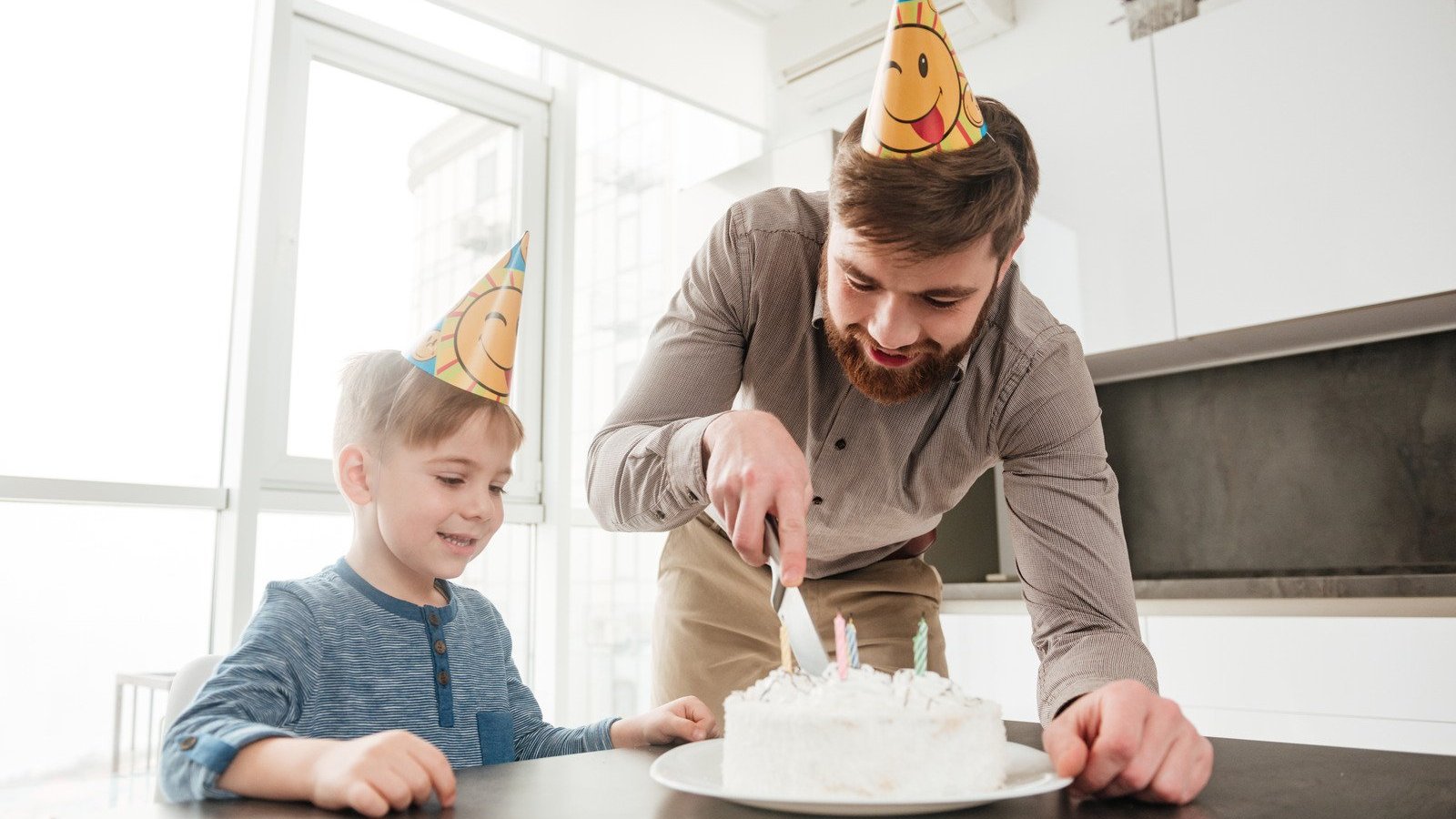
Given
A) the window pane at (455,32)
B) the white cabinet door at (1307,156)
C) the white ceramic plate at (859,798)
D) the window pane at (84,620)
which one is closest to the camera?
the white ceramic plate at (859,798)

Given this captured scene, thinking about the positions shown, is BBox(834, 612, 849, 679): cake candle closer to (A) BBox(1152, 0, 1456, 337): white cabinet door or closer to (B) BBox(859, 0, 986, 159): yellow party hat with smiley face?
(B) BBox(859, 0, 986, 159): yellow party hat with smiley face

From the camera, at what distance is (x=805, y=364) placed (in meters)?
1.43

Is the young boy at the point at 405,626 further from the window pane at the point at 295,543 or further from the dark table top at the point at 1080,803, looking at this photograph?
the window pane at the point at 295,543

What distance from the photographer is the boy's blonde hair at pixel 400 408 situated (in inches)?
49.2

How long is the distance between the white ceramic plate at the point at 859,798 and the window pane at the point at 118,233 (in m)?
2.25

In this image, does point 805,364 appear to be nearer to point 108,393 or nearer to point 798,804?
point 798,804

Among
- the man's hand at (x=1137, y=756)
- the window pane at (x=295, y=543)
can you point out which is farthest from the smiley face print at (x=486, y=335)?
the window pane at (x=295, y=543)

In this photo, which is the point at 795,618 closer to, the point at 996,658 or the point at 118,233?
the point at 996,658

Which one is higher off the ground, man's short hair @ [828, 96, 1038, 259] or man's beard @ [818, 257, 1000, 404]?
man's short hair @ [828, 96, 1038, 259]

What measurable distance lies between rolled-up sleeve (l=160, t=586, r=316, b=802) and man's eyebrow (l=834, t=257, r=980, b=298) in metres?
0.69

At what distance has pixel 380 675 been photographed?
1096 millimetres

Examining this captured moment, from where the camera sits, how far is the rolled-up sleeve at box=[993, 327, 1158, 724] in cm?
104

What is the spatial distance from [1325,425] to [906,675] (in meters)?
2.16

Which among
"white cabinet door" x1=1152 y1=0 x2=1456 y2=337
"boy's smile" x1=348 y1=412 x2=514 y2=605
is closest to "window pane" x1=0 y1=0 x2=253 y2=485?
"boy's smile" x1=348 y1=412 x2=514 y2=605
